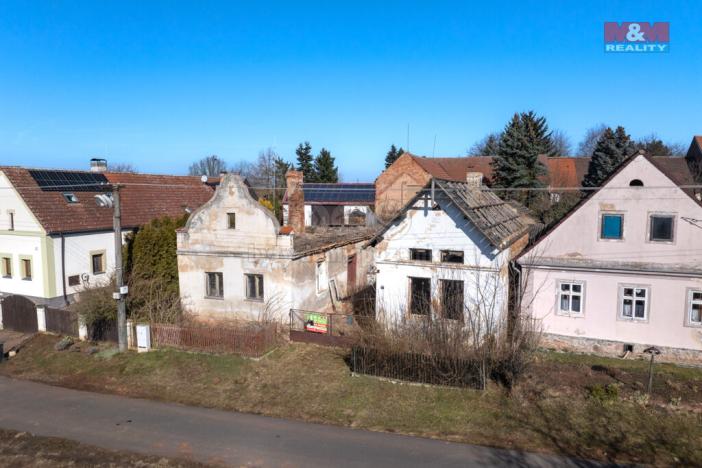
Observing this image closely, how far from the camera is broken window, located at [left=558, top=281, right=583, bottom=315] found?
63.2 feet

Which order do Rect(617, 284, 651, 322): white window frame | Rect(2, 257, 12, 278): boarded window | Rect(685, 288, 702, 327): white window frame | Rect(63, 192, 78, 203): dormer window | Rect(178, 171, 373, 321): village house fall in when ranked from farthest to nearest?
Rect(63, 192, 78, 203): dormer window
Rect(2, 257, 12, 278): boarded window
Rect(178, 171, 373, 321): village house
Rect(617, 284, 651, 322): white window frame
Rect(685, 288, 702, 327): white window frame

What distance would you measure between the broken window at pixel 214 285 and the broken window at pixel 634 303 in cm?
1718

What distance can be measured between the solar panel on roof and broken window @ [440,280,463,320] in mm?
20383

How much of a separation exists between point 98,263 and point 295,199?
1446cm

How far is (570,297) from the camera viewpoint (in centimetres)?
1939

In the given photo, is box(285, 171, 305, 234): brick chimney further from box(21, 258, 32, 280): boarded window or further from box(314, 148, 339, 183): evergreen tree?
box(314, 148, 339, 183): evergreen tree

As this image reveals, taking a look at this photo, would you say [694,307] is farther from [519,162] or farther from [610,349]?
[519,162]

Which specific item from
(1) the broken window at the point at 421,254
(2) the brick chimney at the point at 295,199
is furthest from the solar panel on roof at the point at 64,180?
(1) the broken window at the point at 421,254

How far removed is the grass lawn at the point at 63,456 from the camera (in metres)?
12.4

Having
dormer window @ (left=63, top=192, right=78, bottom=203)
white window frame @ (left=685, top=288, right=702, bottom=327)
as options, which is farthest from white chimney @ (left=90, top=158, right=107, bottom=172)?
white window frame @ (left=685, top=288, right=702, bottom=327)

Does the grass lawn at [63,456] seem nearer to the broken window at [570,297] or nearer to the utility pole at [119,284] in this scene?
the utility pole at [119,284]

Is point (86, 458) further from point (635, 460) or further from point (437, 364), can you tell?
point (635, 460)

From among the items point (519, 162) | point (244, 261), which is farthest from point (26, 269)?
point (519, 162)

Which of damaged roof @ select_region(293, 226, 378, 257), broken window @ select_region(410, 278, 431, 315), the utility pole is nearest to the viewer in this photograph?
the utility pole
